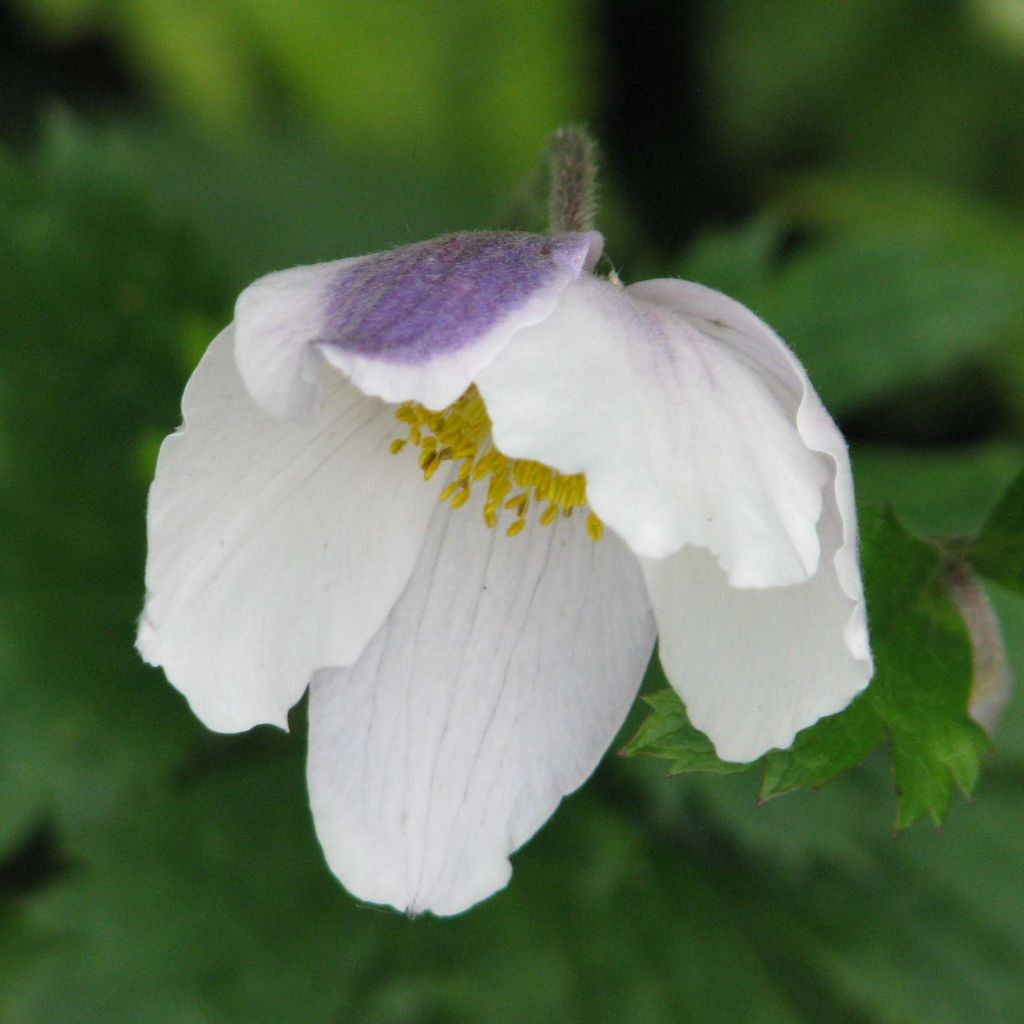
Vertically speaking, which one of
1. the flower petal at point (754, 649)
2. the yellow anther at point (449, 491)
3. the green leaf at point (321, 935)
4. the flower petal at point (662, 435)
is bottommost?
the green leaf at point (321, 935)

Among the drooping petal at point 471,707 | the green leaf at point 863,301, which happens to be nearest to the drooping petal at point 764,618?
the drooping petal at point 471,707

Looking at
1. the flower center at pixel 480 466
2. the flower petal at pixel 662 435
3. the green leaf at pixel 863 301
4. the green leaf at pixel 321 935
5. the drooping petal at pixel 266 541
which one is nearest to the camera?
the flower petal at pixel 662 435

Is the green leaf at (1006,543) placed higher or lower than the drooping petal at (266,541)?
lower

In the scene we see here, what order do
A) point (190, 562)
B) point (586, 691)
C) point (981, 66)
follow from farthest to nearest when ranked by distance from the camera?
1. point (981, 66)
2. point (586, 691)
3. point (190, 562)

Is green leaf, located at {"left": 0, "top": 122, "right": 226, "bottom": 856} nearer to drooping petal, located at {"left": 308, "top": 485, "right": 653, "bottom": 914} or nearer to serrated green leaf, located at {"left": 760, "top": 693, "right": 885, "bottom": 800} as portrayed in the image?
drooping petal, located at {"left": 308, "top": 485, "right": 653, "bottom": 914}

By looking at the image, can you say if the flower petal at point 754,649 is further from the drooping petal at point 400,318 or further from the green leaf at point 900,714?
the drooping petal at point 400,318

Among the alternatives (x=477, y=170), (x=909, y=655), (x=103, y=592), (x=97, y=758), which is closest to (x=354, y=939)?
(x=97, y=758)

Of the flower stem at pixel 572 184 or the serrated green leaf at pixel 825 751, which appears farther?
the flower stem at pixel 572 184

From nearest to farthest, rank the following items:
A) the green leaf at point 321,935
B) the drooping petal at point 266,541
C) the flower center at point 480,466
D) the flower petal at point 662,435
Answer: the flower petal at point 662,435 < the drooping petal at point 266,541 < the flower center at point 480,466 < the green leaf at point 321,935

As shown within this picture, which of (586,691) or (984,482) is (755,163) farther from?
(586,691)
